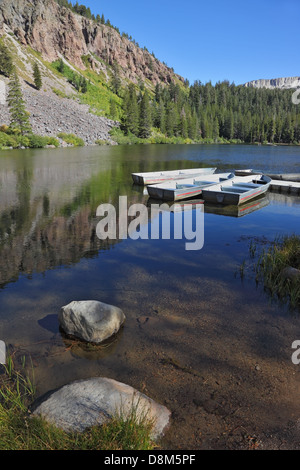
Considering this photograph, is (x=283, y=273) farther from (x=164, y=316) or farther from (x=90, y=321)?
(x=90, y=321)

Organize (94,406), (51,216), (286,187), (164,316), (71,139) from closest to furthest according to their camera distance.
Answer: (94,406)
(164,316)
(51,216)
(286,187)
(71,139)

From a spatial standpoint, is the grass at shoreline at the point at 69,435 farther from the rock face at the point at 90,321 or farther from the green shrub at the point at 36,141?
the green shrub at the point at 36,141

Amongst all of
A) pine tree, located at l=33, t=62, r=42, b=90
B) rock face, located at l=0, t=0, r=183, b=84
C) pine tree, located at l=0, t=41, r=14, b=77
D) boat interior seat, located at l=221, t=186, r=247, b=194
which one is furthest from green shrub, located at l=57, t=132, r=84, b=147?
rock face, located at l=0, t=0, r=183, b=84

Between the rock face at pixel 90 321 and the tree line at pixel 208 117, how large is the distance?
106752mm

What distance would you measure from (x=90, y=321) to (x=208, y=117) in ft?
537

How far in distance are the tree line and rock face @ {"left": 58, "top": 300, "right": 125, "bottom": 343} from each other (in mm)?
106752

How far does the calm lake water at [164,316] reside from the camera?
523cm

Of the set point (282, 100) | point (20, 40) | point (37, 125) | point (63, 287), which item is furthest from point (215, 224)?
point (282, 100)

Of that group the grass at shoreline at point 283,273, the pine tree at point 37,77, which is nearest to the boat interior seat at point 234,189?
the grass at shoreline at point 283,273

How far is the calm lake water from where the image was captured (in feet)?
17.1

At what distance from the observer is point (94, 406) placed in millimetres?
4281

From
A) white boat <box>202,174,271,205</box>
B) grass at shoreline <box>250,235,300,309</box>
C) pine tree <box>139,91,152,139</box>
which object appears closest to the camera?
grass at shoreline <box>250,235,300,309</box>

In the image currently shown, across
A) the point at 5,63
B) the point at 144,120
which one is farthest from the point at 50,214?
the point at 144,120

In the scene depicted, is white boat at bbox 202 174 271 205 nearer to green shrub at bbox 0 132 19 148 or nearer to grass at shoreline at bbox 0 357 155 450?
grass at shoreline at bbox 0 357 155 450
